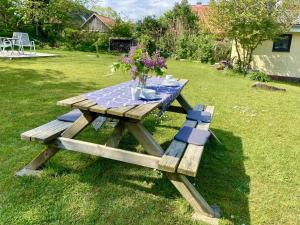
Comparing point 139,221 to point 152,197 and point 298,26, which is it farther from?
point 298,26

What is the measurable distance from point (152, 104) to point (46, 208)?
1.35 meters

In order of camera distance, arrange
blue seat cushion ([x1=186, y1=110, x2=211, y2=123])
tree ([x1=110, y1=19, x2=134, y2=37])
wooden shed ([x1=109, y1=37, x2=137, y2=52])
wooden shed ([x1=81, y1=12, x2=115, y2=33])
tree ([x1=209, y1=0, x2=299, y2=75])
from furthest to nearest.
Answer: wooden shed ([x1=81, y1=12, x2=115, y2=33]) < tree ([x1=110, y1=19, x2=134, y2=37]) < wooden shed ([x1=109, y1=37, x2=137, y2=52]) < tree ([x1=209, y1=0, x2=299, y2=75]) < blue seat cushion ([x1=186, y1=110, x2=211, y2=123])

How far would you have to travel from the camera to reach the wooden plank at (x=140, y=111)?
233 centimetres

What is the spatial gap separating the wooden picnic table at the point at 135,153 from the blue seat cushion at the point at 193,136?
0.08 meters

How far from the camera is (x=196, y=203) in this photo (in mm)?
2377

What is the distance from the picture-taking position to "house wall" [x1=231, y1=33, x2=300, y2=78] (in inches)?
495

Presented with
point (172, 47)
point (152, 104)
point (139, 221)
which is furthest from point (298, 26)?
point (139, 221)

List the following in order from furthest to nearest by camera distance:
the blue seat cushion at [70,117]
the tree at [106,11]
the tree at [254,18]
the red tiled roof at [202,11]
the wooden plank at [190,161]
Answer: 1. the tree at [106,11]
2. the red tiled roof at [202,11]
3. the tree at [254,18]
4. the blue seat cushion at [70,117]
5. the wooden plank at [190,161]

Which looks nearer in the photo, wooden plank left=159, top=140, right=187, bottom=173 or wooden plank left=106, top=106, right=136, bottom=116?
wooden plank left=159, top=140, right=187, bottom=173

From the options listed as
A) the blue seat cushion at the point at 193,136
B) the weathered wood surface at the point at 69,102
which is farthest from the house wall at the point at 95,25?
the blue seat cushion at the point at 193,136

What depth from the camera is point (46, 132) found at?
268cm

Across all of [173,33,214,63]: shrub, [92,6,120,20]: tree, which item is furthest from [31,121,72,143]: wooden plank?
[92,6,120,20]: tree

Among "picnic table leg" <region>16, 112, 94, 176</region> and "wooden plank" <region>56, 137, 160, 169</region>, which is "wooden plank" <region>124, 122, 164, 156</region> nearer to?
"wooden plank" <region>56, 137, 160, 169</region>

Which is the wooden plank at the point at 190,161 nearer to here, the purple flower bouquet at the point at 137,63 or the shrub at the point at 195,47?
the purple flower bouquet at the point at 137,63
